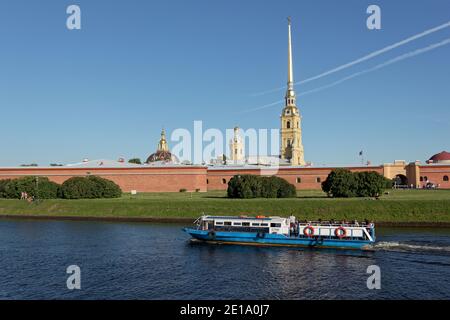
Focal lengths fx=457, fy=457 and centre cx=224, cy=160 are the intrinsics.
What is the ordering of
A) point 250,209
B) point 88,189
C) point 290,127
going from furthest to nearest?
point 290,127 → point 88,189 → point 250,209

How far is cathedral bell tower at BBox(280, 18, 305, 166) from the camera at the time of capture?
417ft

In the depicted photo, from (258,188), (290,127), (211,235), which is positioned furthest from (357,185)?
(290,127)

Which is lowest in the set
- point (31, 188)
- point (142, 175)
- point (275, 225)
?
point (275, 225)

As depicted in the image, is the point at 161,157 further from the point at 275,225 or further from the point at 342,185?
the point at 275,225

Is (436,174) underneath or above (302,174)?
underneath

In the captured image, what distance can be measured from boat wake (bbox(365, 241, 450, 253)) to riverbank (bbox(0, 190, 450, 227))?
12.2 meters

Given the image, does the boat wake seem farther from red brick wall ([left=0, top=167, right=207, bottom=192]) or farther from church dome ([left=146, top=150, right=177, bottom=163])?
church dome ([left=146, top=150, right=177, bottom=163])

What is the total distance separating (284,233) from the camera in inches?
1539

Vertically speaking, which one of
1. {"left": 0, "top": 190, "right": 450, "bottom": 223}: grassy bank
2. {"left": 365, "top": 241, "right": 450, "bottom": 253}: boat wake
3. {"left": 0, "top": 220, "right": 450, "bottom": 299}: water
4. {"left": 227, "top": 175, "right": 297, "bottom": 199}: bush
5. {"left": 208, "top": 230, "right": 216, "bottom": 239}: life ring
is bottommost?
{"left": 0, "top": 220, "right": 450, "bottom": 299}: water

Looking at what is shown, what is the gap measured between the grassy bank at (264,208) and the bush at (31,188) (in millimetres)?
4149

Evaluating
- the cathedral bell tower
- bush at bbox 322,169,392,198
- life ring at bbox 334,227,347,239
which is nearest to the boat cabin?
life ring at bbox 334,227,347,239

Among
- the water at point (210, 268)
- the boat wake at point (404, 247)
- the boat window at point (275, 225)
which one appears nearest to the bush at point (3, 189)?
the water at point (210, 268)

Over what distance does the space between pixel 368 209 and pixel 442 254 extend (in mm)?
18782

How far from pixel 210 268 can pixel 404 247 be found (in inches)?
581
